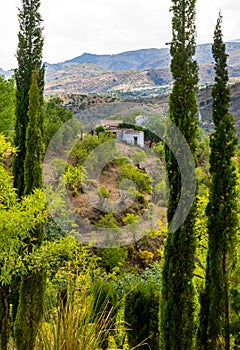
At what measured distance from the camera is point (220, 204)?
16.6 ft

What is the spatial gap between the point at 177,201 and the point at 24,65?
4379 millimetres

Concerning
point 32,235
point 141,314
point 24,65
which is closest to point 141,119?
point 24,65

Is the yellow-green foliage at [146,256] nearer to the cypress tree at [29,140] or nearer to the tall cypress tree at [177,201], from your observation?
the cypress tree at [29,140]

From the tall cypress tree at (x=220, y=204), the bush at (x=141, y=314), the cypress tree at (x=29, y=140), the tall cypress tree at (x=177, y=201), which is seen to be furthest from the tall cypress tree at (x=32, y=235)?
the tall cypress tree at (x=220, y=204)

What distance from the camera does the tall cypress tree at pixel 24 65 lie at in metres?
7.27

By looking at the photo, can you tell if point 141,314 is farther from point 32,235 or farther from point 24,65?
point 24,65

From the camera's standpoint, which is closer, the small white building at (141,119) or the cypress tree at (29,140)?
the cypress tree at (29,140)

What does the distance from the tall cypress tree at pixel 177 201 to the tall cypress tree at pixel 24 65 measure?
10.2 feet

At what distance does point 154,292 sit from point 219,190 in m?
2.28

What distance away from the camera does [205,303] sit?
5309 millimetres

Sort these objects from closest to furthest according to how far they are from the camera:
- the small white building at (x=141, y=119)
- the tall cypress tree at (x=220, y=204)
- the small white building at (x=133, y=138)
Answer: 1. the tall cypress tree at (x=220, y=204)
2. the small white building at (x=133, y=138)
3. the small white building at (x=141, y=119)

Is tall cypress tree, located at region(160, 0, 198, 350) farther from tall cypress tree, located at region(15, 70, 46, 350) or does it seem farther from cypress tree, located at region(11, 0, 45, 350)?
tall cypress tree, located at region(15, 70, 46, 350)

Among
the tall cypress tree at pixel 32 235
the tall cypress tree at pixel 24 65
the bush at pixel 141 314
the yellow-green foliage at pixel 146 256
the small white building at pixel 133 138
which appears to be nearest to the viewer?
the tall cypress tree at pixel 32 235

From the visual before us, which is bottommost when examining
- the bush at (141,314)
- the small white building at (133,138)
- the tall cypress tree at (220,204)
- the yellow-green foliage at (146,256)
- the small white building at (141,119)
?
the yellow-green foliage at (146,256)
